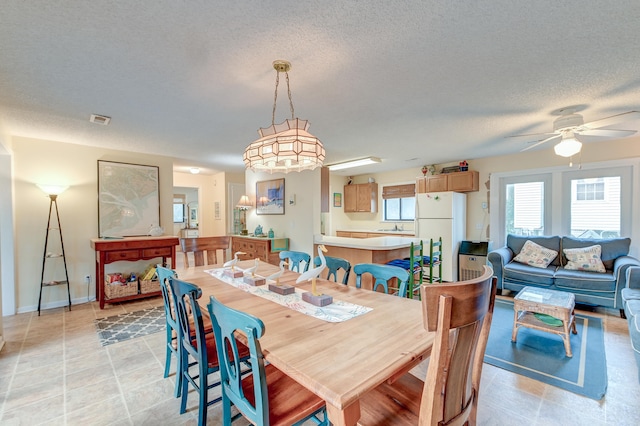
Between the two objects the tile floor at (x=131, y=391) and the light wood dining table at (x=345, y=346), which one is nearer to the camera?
the light wood dining table at (x=345, y=346)

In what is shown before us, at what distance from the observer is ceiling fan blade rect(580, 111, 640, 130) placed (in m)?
2.85

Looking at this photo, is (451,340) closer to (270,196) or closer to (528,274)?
(528,274)

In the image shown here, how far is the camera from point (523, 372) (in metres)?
2.33

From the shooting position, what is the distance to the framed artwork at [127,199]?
423 centimetres

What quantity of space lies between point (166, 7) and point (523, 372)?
3.50m

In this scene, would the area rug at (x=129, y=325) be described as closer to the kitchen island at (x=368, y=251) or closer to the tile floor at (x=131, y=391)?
the tile floor at (x=131, y=391)

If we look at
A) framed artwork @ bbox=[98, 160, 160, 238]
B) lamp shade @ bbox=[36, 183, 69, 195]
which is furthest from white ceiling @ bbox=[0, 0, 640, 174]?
framed artwork @ bbox=[98, 160, 160, 238]

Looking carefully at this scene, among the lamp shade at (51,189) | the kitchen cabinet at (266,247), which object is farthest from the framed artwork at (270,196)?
the lamp shade at (51,189)

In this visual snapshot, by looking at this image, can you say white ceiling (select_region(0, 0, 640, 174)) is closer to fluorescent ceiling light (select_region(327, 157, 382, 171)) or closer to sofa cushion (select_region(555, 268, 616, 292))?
fluorescent ceiling light (select_region(327, 157, 382, 171))

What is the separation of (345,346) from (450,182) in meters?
4.86

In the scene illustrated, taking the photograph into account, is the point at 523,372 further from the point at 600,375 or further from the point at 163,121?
the point at 163,121

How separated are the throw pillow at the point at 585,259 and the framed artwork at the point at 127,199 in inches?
250

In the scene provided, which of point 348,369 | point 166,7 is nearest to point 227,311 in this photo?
point 348,369

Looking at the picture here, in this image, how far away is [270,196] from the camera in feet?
17.1
